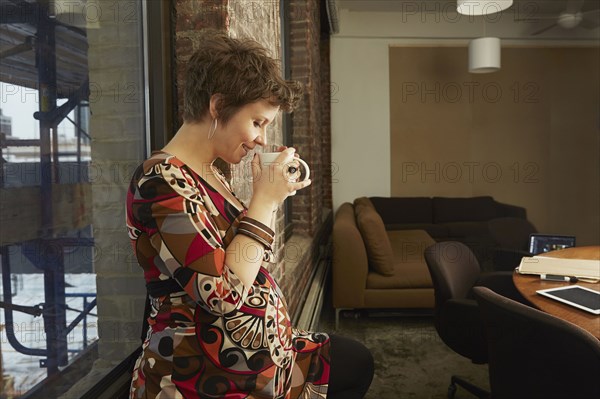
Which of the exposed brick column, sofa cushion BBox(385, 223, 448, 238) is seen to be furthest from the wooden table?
sofa cushion BBox(385, 223, 448, 238)

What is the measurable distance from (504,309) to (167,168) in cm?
116

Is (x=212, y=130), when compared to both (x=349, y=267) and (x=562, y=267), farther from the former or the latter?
(x=349, y=267)

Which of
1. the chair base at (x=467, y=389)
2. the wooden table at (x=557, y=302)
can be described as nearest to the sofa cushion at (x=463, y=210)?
the wooden table at (x=557, y=302)

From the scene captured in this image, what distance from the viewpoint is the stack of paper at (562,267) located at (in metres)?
2.22

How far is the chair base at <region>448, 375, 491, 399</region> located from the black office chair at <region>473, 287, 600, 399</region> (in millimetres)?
899

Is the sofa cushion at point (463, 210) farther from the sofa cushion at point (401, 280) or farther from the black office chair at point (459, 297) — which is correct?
the black office chair at point (459, 297)

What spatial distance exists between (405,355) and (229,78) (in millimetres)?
2828

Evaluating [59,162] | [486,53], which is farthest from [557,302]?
[486,53]

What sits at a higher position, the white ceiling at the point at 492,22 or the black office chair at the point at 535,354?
the white ceiling at the point at 492,22

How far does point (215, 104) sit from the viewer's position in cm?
107

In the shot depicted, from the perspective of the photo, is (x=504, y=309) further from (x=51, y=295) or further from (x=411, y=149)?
(x=411, y=149)

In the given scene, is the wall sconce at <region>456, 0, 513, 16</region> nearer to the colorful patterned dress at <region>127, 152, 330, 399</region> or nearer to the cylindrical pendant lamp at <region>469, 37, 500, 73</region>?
the cylindrical pendant lamp at <region>469, 37, 500, 73</region>

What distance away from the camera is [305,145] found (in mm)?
4078

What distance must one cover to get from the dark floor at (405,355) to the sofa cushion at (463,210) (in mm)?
2381
